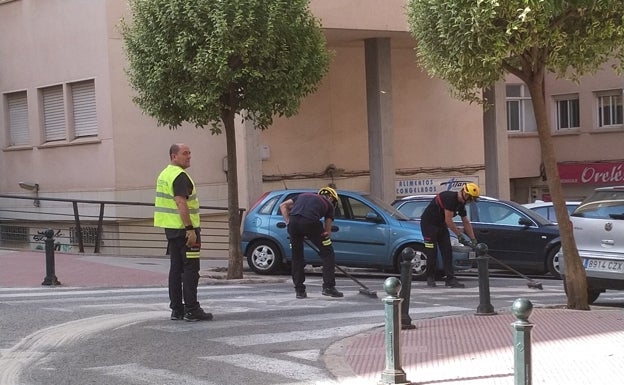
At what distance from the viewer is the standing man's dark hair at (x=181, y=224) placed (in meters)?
10.7

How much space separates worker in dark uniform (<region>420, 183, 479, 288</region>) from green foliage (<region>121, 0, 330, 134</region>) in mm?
2910

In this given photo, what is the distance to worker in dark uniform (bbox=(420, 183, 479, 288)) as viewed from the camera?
1577 cm

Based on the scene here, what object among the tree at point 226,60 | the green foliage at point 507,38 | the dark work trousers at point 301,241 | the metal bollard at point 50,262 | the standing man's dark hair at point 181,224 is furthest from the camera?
the tree at point 226,60

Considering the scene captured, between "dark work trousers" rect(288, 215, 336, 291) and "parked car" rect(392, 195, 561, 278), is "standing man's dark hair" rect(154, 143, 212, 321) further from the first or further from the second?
"parked car" rect(392, 195, 561, 278)

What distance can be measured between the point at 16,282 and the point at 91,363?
24.5 feet

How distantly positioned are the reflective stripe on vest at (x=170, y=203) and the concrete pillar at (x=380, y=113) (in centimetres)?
1421

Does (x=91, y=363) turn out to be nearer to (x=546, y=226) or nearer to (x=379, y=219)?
(x=379, y=219)

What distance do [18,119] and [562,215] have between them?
52.1ft

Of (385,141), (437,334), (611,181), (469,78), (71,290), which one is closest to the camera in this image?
(437,334)

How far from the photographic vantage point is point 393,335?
7.83 meters

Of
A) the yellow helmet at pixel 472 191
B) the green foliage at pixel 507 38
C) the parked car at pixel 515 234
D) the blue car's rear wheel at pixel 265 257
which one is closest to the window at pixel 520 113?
the parked car at pixel 515 234

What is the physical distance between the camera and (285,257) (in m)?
18.5

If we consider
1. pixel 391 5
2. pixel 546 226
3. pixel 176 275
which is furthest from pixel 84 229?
pixel 176 275

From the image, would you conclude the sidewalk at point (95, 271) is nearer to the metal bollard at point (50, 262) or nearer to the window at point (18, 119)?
the metal bollard at point (50, 262)
